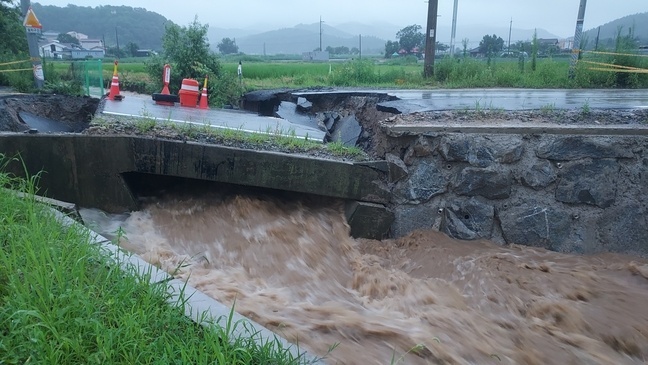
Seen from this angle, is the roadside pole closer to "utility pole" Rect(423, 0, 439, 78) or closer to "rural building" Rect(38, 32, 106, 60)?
"rural building" Rect(38, 32, 106, 60)

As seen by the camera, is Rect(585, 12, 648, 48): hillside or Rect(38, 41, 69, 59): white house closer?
Rect(585, 12, 648, 48): hillside

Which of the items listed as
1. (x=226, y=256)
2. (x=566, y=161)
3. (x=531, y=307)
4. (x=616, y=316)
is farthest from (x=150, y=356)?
(x=566, y=161)

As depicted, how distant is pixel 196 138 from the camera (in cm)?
618

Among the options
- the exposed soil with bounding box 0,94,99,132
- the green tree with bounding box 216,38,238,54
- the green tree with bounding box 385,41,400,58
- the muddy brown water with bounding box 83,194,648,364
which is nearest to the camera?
the muddy brown water with bounding box 83,194,648,364

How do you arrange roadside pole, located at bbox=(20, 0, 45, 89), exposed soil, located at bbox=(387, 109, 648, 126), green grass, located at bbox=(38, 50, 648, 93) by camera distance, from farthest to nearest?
roadside pole, located at bbox=(20, 0, 45, 89), green grass, located at bbox=(38, 50, 648, 93), exposed soil, located at bbox=(387, 109, 648, 126)

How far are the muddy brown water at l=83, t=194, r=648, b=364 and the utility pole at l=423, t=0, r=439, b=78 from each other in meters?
9.39

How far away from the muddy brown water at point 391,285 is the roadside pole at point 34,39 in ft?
26.4

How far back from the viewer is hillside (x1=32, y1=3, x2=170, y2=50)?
80.4m

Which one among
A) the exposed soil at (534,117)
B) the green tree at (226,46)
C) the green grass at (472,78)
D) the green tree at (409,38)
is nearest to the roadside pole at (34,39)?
the green grass at (472,78)

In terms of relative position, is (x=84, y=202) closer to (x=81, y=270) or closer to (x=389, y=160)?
(x=81, y=270)

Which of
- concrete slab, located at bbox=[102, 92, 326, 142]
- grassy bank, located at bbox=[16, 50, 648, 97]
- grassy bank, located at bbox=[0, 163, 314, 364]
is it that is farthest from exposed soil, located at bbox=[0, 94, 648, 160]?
grassy bank, located at bbox=[16, 50, 648, 97]

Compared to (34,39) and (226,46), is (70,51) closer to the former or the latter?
(34,39)

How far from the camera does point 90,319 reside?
106 inches

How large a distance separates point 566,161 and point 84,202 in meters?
5.49
